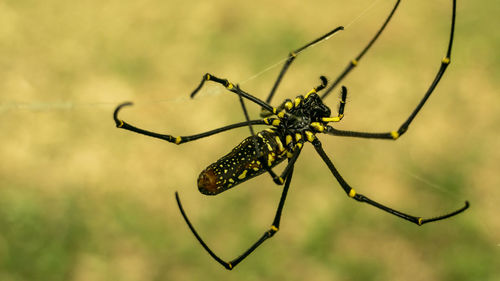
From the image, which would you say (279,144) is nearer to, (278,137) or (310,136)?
(278,137)

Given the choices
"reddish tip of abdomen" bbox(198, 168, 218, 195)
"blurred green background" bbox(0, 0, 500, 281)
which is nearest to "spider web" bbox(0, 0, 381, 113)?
"blurred green background" bbox(0, 0, 500, 281)

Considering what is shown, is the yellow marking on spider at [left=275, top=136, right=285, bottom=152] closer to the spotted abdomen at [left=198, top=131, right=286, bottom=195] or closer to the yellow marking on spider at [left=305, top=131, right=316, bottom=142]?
the spotted abdomen at [left=198, top=131, right=286, bottom=195]

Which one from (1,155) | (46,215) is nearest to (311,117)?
(46,215)

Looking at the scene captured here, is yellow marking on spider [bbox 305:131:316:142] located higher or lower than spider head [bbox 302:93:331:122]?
lower

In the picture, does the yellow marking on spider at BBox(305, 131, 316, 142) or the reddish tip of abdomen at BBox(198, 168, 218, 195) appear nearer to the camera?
the reddish tip of abdomen at BBox(198, 168, 218, 195)

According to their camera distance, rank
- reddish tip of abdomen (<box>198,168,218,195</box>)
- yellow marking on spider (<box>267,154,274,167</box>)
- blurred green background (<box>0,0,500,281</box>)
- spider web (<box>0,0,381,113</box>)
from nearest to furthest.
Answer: reddish tip of abdomen (<box>198,168,218,195</box>)
yellow marking on spider (<box>267,154,274,167</box>)
spider web (<box>0,0,381,113</box>)
blurred green background (<box>0,0,500,281</box>)

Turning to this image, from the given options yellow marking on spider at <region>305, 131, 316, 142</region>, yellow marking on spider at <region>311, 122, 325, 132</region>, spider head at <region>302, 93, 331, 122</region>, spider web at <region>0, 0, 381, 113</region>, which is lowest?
spider web at <region>0, 0, 381, 113</region>

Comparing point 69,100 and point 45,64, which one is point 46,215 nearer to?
point 69,100
